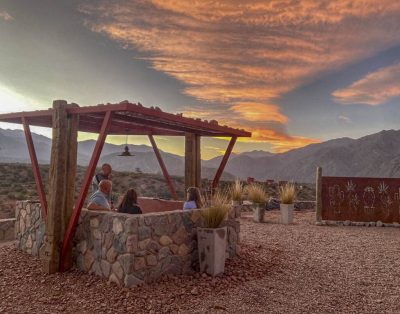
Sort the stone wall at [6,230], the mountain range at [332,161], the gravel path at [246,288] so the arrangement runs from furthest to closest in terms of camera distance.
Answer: the mountain range at [332,161] < the stone wall at [6,230] < the gravel path at [246,288]

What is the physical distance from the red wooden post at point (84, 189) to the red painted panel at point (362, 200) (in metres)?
9.32

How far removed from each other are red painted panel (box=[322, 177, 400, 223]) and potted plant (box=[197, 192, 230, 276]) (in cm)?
783

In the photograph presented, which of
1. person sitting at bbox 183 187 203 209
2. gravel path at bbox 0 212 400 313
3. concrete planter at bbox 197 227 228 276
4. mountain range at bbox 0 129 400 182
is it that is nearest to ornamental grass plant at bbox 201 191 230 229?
concrete planter at bbox 197 227 228 276

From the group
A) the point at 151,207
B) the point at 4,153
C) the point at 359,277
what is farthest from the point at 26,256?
the point at 4,153

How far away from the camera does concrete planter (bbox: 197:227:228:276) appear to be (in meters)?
6.17

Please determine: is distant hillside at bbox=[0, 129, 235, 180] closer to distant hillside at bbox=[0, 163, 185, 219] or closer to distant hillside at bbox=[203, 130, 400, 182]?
distant hillside at bbox=[203, 130, 400, 182]

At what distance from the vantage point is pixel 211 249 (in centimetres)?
620

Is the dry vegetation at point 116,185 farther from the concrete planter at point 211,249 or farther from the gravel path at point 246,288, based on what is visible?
the concrete planter at point 211,249

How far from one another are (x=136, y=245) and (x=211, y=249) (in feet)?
4.19

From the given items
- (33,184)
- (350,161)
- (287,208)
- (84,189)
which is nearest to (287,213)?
(287,208)

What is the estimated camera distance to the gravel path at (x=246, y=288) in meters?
5.04

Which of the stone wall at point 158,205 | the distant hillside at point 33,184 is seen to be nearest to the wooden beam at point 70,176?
the stone wall at point 158,205

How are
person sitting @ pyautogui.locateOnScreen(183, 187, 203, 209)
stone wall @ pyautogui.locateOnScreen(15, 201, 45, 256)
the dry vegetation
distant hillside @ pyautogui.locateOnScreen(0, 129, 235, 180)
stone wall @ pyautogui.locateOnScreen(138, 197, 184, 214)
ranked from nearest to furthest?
person sitting @ pyautogui.locateOnScreen(183, 187, 203, 209) < stone wall @ pyautogui.locateOnScreen(15, 201, 45, 256) < stone wall @ pyautogui.locateOnScreen(138, 197, 184, 214) < the dry vegetation < distant hillside @ pyautogui.locateOnScreen(0, 129, 235, 180)

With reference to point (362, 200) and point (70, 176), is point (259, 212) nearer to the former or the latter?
point (362, 200)
